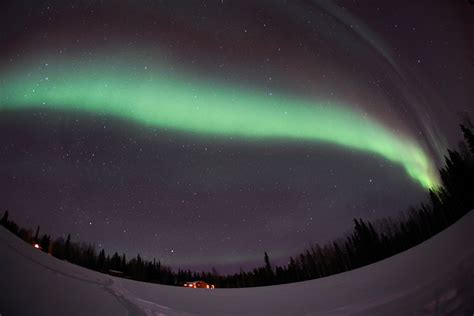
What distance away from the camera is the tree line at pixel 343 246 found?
3184 millimetres

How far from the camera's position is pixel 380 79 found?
3924mm

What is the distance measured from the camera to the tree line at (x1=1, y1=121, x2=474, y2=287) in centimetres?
318

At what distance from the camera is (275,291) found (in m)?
3.62

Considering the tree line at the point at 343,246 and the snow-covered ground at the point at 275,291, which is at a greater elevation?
the tree line at the point at 343,246

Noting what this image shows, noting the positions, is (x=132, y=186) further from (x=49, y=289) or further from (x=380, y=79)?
(x=380, y=79)

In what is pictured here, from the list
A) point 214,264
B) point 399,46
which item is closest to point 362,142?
point 399,46

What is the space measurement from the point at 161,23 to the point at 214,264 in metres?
2.63

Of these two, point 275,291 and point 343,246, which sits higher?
point 343,246

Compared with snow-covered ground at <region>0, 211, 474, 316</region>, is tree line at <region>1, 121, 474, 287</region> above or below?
above

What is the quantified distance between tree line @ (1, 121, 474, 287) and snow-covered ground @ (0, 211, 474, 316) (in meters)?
0.09

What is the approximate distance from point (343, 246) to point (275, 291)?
825mm

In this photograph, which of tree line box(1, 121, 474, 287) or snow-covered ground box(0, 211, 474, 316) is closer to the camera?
snow-covered ground box(0, 211, 474, 316)

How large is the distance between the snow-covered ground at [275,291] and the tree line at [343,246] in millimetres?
87

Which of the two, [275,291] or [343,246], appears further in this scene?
[343,246]
